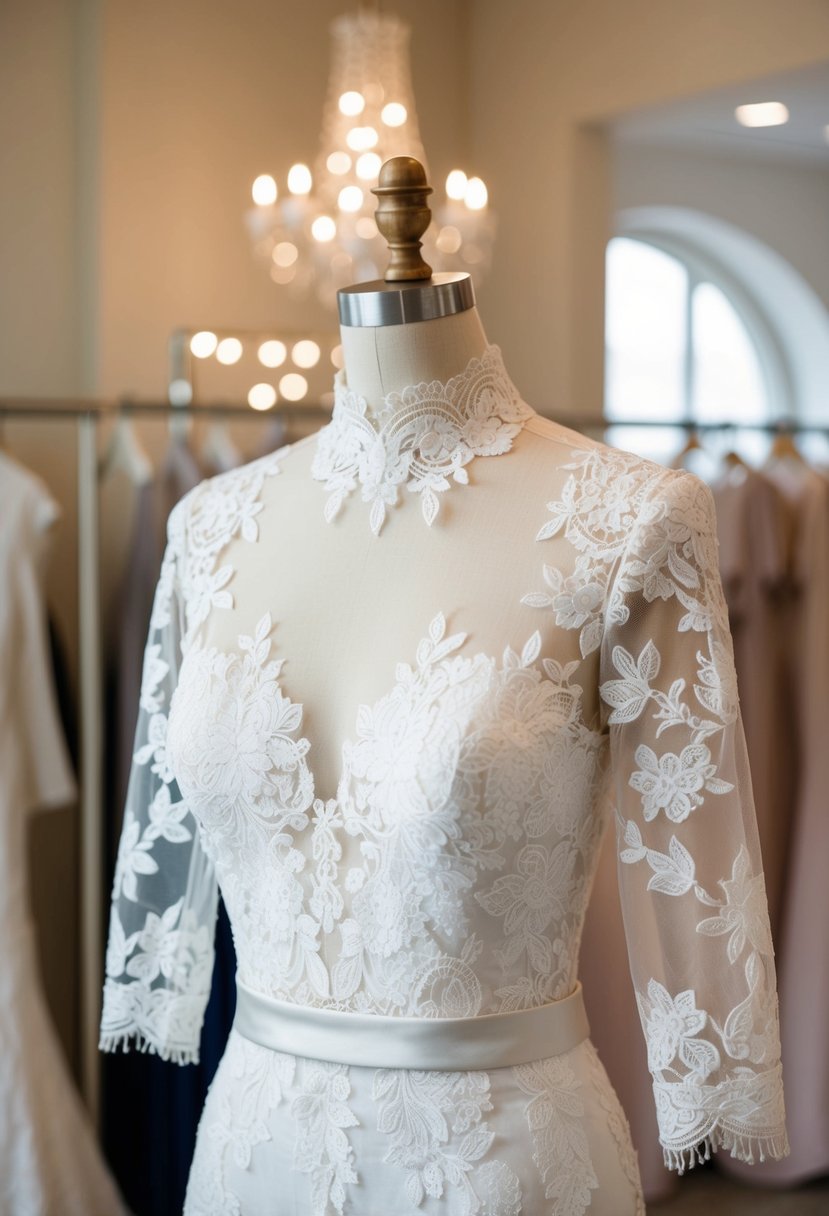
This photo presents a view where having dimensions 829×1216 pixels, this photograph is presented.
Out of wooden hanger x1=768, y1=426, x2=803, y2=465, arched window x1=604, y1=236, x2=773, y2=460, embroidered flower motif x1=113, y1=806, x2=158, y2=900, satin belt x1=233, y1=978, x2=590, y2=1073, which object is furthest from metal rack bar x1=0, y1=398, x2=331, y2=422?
arched window x1=604, y1=236, x2=773, y2=460

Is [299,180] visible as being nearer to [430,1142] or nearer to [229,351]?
[229,351]

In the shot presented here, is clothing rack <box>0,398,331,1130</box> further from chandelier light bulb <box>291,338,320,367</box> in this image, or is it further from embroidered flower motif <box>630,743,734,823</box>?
embroidered flower motif <box>630,743,734,823</box>

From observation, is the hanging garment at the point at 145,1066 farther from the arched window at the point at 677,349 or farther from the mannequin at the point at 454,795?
the arched window at the point at 677,349

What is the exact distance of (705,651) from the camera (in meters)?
1.27

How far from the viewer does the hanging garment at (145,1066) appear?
A: 111 inches

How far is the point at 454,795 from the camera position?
1.24 m

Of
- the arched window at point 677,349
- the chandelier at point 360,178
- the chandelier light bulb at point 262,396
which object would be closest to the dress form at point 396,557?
the chandelier at point 360,178

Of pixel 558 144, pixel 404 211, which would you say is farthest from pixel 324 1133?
pixel 558 144

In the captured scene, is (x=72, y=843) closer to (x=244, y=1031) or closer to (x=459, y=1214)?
(x=244, y=1031)

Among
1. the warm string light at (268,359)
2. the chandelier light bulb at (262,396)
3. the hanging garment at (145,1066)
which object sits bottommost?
the hanging garment at (145,1066)

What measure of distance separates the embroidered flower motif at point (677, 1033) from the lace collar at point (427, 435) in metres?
0.53

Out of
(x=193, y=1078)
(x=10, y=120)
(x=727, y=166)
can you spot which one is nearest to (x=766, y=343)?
(x=727, y=166)

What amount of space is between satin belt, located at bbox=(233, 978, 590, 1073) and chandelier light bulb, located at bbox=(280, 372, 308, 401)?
2683 mm

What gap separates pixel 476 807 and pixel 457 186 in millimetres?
2044
